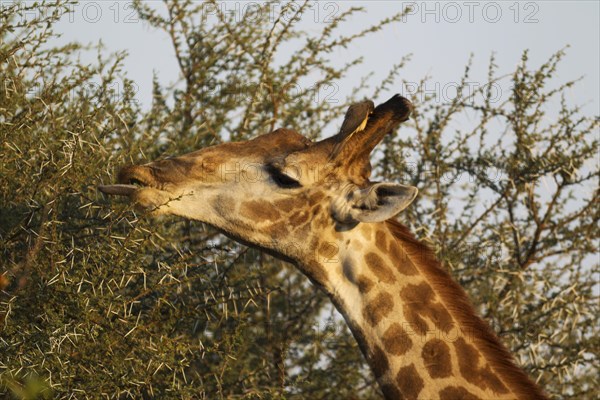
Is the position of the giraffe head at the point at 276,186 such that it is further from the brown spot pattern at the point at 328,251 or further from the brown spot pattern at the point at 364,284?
the brown spot pattern at the point at 364,284

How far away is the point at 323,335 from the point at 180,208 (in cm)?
290

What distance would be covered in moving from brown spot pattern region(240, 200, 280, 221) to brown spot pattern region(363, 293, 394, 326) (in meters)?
0.73

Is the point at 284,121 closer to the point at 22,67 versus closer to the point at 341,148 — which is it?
the point at 22,67

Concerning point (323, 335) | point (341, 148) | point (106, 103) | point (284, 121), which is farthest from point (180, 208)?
point (284, 121)

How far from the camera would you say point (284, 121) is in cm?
952

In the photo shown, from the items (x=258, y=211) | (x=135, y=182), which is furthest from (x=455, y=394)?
(x=135, y=182)

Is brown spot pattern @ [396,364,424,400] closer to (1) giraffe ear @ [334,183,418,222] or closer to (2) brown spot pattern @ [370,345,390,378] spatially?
(2) brown spot pattern @ [370,345,390,378]

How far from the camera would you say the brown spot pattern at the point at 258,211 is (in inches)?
239

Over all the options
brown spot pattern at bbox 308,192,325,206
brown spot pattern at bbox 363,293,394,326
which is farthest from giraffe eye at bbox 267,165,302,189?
brown spot pattern at bbox 363,293,394,326

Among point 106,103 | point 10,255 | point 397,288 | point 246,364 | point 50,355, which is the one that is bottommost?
point 397,288

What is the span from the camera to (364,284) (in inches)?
229

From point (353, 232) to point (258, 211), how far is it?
1.74ft

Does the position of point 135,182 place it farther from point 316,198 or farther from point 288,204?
point 316,198

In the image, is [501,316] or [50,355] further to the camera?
[501,316]
